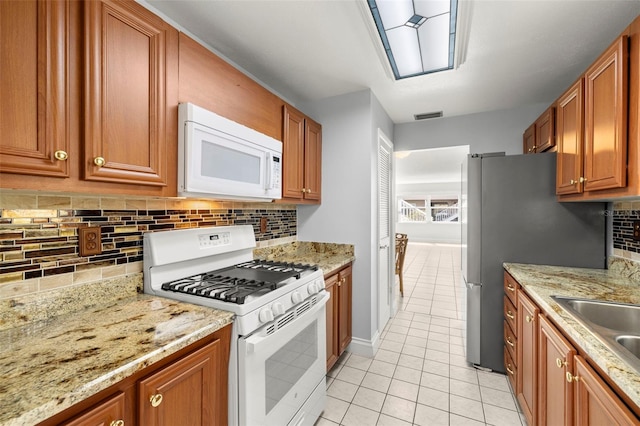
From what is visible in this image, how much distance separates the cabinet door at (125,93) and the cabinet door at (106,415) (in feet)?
2.47

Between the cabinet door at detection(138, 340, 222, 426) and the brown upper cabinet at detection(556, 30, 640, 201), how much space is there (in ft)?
6.28

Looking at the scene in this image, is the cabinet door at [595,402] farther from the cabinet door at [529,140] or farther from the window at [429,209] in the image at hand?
the window at [429,209]

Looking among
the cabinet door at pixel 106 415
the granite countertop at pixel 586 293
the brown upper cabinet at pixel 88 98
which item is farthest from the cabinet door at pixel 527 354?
the brown upper cabinet at pixel 88 98

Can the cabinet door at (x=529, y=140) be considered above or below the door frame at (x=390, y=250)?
above

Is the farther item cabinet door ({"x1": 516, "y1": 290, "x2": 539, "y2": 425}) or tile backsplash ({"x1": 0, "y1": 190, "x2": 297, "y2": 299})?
cabinet door ({"x1": 516, "y1": 290, "x2": 539, "y2": 425})

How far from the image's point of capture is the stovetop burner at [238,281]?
1312 mm

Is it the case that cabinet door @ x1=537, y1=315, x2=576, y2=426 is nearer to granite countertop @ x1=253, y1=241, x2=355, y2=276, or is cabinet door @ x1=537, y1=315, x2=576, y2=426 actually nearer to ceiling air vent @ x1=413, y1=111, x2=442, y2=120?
granite countertop @ x1=253, y1=241, x2=355, y2=276

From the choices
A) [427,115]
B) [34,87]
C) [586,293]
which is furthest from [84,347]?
[427,115]

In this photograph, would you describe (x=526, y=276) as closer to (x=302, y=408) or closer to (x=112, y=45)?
(x=302, y=408)

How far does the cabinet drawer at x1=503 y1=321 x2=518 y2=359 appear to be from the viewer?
6.35 ft

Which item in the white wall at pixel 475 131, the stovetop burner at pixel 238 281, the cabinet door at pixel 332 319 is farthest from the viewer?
the white wall at pixel 475 131

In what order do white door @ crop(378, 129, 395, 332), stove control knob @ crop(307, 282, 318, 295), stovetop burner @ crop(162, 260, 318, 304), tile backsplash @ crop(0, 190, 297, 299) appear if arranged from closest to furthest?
tile backsplash @ crop(0, 190, 297, 299) → stovetop burner @ crop(162, 260, 318, 304) → stove control knob @ crop(307, 282, 318, 295) → white door @ crop(378, 129, 395, 332)

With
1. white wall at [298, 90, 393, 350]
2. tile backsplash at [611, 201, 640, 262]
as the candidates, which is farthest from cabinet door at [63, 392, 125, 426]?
tile backsplash at [611, 201, 640, 262]

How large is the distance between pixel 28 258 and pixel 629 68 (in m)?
2.69
